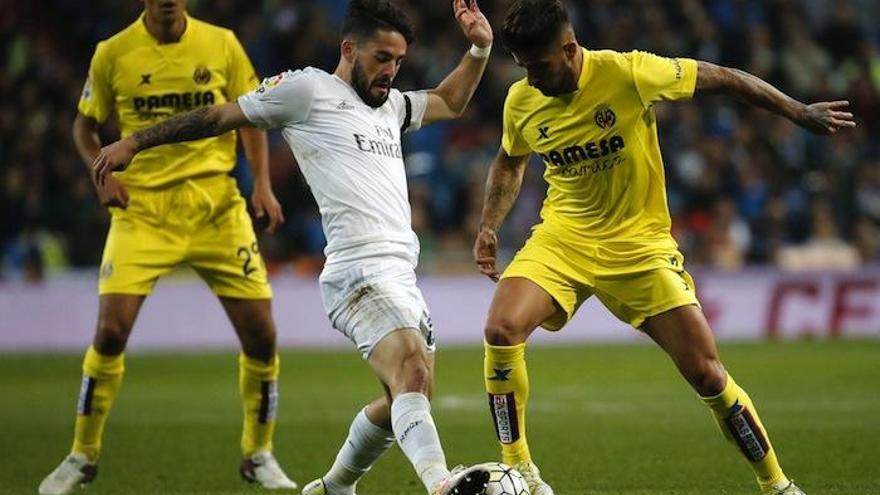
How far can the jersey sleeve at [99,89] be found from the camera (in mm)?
9180

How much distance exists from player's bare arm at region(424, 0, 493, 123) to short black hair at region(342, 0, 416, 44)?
2.14 feet

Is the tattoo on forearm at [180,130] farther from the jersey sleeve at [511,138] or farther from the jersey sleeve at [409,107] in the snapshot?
the jersey sleeve at [511,138]

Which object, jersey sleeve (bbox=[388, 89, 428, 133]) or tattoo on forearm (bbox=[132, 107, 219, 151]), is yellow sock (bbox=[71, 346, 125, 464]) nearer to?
tattoo on forearm (bbox=[132, 107, 219, 151])

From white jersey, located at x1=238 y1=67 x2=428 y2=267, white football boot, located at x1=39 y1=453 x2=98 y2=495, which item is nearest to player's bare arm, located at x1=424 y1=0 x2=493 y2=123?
white jersey, located at x1=238 y1=67 x2=428 y2=267

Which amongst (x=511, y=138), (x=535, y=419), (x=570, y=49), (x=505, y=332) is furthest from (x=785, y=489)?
(x=535, y=419)

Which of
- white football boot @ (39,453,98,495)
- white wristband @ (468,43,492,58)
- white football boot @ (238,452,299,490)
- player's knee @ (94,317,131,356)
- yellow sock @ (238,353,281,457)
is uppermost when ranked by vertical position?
white wristband @ (468,43,492,58)

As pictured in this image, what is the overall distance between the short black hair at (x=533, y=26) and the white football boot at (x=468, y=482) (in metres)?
2.09

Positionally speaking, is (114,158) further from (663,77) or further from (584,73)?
(663,77)

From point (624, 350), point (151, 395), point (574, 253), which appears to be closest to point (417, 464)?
point (574, 253)

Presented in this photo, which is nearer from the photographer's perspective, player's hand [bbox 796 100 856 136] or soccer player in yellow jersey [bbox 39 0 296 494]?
player's hand [bbox 796 100 856 136]

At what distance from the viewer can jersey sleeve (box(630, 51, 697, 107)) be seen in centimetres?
733

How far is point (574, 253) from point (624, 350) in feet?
35.6

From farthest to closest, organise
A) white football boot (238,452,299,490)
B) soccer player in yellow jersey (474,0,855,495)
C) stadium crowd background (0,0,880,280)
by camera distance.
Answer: stadium crowd background (0,0,880,280) → white football boot (238,452,299,490) → soccer player in yellow jersey (474,0,855,495)

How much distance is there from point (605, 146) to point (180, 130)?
2001mm
